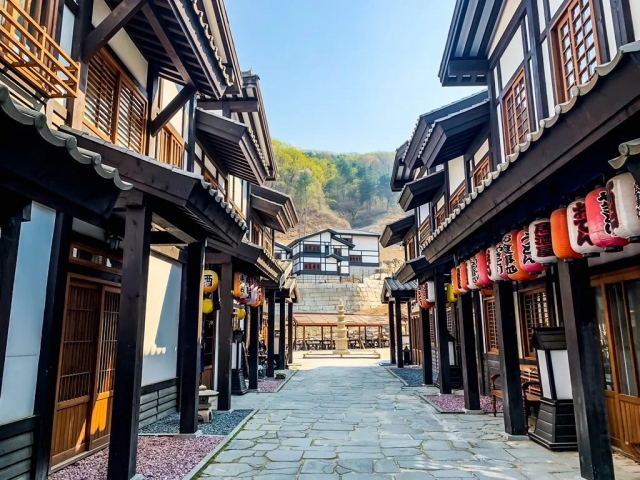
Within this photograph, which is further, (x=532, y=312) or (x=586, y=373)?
(x=532, y=312)

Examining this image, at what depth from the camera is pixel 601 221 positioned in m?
4.05

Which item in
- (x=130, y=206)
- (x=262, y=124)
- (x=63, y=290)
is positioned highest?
(x=262, y=124)

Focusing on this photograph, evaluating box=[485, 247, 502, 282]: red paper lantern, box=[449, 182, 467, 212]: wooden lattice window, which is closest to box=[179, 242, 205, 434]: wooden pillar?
box=[485, 247, 502, 282]: red paper lantern

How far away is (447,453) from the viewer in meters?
6.57

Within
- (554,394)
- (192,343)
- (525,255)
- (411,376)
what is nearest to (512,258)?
(525,255)

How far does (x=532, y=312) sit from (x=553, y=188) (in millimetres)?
5104

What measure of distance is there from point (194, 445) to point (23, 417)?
9.49ft

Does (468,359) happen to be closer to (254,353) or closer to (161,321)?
(161,321)

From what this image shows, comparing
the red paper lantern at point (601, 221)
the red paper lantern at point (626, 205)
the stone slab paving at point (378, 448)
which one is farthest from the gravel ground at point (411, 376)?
the red paper lantern at point (626, 205)

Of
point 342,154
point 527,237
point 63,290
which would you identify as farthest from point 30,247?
point 342,154

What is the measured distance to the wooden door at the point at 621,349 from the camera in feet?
20.0

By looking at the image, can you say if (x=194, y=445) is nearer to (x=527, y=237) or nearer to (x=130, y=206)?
(x=130, y=206)

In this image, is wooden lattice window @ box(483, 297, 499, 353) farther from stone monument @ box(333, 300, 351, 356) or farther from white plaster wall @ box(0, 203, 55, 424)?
stone monument @ box(333, 300, 351, 356)

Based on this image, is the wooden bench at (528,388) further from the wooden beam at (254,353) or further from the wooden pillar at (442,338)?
the wooden beam at (254,353)
